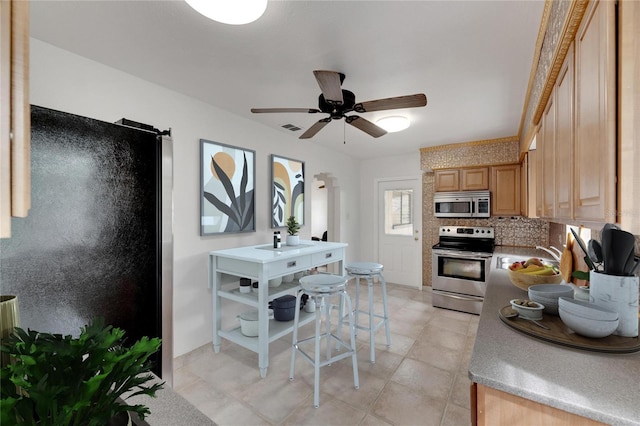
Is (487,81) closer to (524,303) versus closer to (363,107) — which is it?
(363,107)

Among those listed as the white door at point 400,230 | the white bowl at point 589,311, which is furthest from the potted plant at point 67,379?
the white door at point 400,230

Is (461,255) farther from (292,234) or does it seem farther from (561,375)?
(561,375)

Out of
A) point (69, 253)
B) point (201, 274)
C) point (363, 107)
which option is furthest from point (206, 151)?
point (69, 253)

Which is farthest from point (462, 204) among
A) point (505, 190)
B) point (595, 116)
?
point (595, 116)

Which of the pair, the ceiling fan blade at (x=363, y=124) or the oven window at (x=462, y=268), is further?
the oven window at (x=462, y=268)

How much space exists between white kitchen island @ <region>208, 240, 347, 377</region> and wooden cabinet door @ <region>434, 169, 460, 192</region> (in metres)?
2.34

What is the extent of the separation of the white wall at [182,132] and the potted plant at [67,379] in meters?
2.08

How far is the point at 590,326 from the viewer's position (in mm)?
1069

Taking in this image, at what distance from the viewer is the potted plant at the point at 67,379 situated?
15.8 inches

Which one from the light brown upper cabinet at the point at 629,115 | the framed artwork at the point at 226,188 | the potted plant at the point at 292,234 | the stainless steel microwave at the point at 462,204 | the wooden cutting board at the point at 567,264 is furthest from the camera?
the stainless steel microwave at the point at 462,204

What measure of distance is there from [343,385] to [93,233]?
6.48ft

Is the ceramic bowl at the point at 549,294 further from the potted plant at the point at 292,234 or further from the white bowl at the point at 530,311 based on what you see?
the potted plant at the point at 292,234

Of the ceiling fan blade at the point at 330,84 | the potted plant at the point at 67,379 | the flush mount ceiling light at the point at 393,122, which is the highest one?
the flush mount ceiling light at the point at 393,122

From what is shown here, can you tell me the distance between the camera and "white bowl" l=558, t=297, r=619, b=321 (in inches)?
41.1
